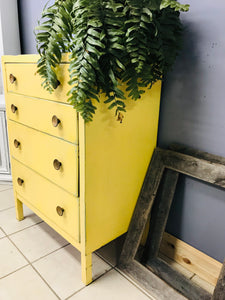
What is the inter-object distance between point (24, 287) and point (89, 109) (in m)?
0.98

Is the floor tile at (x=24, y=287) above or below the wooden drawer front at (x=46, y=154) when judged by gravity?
below

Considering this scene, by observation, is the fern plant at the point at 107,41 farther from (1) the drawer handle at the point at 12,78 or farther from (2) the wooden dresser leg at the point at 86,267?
(2) the wooden dresser leg at the point at 86,267

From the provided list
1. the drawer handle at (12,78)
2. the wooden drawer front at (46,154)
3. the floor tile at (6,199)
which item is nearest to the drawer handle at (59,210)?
the wooden drawer front at (46,154)

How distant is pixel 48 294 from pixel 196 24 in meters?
1.48

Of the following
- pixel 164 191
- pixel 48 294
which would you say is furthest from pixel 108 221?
pixel 48 294

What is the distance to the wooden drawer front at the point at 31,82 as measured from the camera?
1119 mm

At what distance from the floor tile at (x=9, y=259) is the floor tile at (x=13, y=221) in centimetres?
14

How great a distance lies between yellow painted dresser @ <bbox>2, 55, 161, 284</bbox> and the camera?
3.72ft

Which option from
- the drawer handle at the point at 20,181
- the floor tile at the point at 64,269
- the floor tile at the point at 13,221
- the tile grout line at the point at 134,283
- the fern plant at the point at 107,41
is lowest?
the floor tile at the point at 13,221

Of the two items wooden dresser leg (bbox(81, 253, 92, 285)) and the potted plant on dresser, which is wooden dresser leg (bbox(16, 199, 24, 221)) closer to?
the potted plant on dresser

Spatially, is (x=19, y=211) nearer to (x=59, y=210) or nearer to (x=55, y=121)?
(x=59, y=210)

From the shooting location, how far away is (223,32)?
1.10 metres

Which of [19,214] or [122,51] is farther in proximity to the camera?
[19,214]

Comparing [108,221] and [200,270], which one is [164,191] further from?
[200,270]
